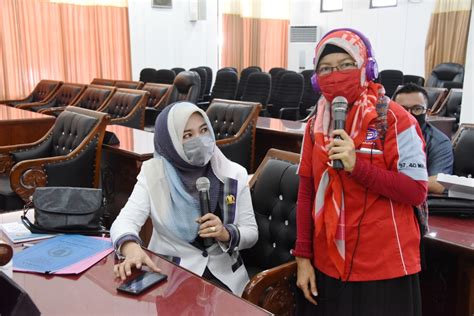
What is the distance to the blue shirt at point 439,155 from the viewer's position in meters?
2.20

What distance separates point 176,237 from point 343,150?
2.28 feet

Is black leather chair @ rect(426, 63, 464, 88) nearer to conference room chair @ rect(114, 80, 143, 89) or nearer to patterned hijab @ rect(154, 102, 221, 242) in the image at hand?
conference room chair @ rect(114, 80, 143, 89)

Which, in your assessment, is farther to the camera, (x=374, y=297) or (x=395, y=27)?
(x=395, y=27)

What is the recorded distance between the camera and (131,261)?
1.33 m

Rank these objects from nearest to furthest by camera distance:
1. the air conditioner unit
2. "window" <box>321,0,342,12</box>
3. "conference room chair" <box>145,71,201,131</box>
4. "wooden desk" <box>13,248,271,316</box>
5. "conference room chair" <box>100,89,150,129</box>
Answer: "wooden desk" <box>13,248,271,316</box>
"conference room chair" <box>100,89,150,129</box>
"conference room chair" <box>145,71,201,131</box>
"window" <box>321,0,342,12</box>
the air conditioner unit

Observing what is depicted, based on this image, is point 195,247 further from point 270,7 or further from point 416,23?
point 270,7

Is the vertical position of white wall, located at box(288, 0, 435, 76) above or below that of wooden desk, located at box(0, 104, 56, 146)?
above

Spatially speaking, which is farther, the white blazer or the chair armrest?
the white blazer

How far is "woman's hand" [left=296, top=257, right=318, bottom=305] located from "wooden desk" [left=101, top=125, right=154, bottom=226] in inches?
62.5

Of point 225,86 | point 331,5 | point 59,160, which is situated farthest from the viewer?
point 331,5

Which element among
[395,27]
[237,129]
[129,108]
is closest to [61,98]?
[129,108]

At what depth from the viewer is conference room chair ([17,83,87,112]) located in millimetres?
6020

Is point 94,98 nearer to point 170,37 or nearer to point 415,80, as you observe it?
point 170,37

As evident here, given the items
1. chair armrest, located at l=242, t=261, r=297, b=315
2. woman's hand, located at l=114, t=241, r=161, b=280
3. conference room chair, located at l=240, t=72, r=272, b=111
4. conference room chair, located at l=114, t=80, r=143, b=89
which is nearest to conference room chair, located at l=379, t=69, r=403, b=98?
conference room chair, located at l=240, t=72, r=272, b=111
